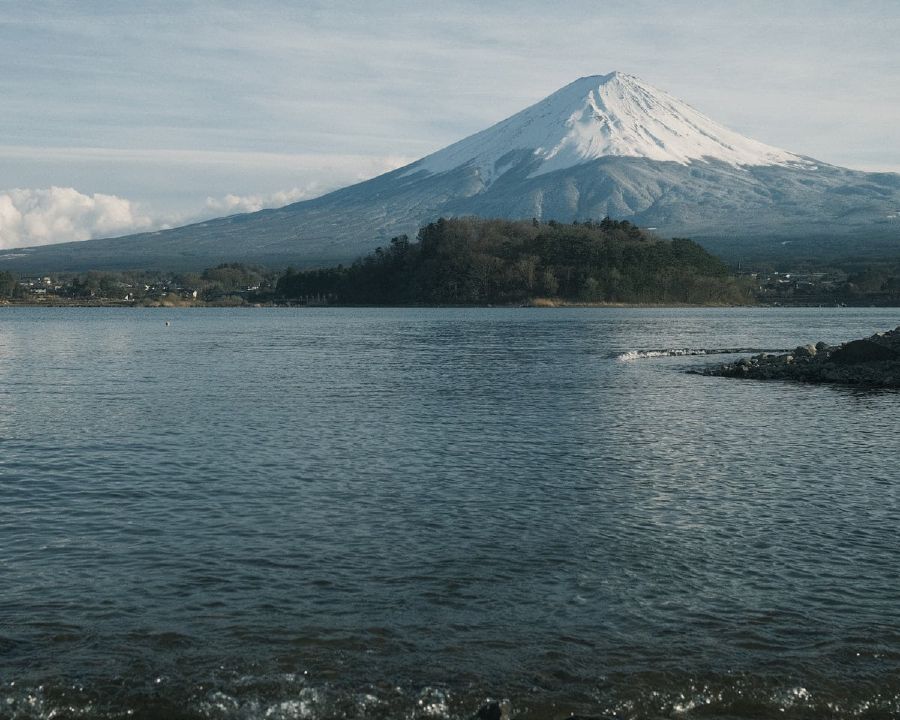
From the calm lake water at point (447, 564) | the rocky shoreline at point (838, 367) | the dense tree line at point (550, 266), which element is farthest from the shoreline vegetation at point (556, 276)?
the calm lake water at point (447, 564)

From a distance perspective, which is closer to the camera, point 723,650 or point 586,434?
point 723,650

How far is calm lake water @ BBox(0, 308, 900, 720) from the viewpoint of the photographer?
875cm

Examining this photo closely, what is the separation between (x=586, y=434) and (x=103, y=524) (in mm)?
12466

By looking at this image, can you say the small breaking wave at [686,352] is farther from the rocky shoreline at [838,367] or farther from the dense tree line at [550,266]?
the dense tree line at [550,266]

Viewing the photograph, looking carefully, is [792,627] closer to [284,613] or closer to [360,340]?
[284,613]

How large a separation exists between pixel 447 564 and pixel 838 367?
1215 inches

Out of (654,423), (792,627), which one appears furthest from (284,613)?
(654,423)

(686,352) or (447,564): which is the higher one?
(686,352)

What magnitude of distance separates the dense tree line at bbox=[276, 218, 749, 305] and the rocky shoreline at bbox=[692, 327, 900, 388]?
117591 millimetres

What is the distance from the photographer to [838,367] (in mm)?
38719

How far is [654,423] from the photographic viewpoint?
25203 millimetres

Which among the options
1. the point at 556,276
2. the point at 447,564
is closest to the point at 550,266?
the point at 556,276

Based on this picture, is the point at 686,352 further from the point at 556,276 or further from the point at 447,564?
the point at 556,276

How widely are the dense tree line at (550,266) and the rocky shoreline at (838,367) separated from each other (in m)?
118
